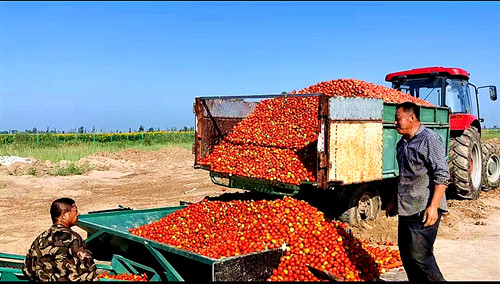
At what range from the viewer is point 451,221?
27.7 ft

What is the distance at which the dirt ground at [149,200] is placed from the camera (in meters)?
6.73

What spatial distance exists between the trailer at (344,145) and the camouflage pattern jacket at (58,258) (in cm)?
300

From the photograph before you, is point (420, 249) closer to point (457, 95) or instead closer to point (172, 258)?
point (172, 258)

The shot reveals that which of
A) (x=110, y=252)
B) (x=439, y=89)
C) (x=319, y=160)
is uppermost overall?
(x=439, y=89)

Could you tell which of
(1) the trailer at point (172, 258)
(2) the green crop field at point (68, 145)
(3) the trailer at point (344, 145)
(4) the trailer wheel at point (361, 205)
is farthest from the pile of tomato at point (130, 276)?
(2) the green crop field at point (68, 145)

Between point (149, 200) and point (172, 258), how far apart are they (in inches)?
263

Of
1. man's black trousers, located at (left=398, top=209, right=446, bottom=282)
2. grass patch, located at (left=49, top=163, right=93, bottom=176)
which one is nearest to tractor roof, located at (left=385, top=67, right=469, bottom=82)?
man's black trousers, located at (left=398, top=209, right=446, bottom=282)

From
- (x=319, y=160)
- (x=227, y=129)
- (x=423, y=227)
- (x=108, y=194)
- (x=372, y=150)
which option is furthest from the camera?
(x=108, y=194)

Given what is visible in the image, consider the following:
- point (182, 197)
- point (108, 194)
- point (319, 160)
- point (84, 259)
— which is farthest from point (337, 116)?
point (108, 194)

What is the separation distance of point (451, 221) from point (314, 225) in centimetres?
399

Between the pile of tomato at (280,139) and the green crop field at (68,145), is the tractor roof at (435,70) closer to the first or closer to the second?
the pile of tomato at (280,139)

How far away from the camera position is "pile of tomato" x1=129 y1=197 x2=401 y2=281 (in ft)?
16.7

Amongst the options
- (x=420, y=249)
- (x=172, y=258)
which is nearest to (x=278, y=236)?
(x=172, y=258)

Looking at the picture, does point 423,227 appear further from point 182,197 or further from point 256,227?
point 182,197
